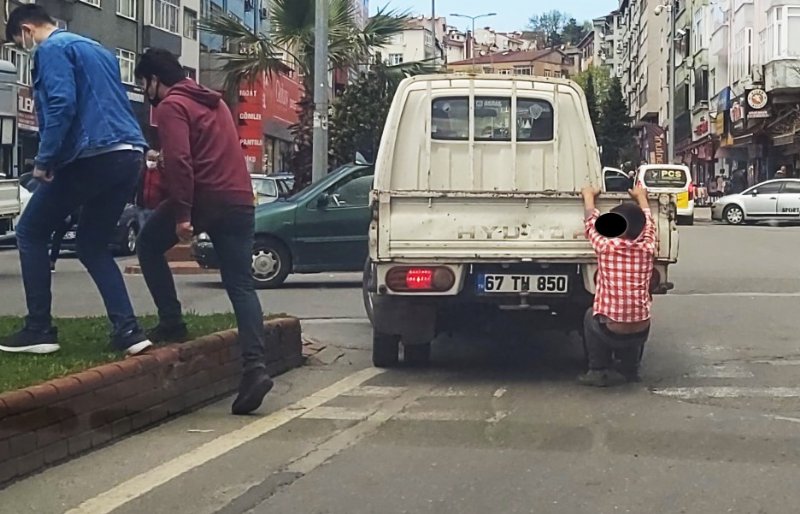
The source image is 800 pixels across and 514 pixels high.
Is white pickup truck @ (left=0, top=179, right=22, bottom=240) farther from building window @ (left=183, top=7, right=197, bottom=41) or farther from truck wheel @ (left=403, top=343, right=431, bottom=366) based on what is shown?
building window @ (left=183, top=7, right=197, bottom=41)

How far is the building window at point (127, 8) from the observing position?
43.9 m

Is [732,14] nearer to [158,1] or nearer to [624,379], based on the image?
[158,1]

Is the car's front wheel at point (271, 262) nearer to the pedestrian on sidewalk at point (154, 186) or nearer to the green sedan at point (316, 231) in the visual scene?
the green sedan at point (316, 231)

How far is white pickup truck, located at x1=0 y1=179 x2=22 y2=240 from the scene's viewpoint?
16.2 m

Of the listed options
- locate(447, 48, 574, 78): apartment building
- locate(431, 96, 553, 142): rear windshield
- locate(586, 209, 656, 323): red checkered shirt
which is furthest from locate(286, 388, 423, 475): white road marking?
locate(447, 48, 574, 78): apartment building

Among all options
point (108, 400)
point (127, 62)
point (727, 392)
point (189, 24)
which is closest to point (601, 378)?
point (727, 392)

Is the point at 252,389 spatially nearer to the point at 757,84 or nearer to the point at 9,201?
the point at 9,201

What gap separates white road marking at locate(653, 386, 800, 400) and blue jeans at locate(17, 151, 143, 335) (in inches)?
135

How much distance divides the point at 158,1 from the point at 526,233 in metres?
41.6

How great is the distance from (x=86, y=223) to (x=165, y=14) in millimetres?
42743

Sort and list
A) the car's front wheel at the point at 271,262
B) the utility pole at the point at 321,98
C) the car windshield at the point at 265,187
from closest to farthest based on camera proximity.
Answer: the car's front wheel at the point at 271,262, the utility pole at the point at 321,98, the car windshield at the point at 265,187

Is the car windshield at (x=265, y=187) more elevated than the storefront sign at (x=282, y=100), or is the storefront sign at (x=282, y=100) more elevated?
the storefront sign at (x=282, y=100)

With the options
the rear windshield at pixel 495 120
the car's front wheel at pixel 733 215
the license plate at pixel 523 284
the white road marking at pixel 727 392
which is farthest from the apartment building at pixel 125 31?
the white road marking at pixel 727 392

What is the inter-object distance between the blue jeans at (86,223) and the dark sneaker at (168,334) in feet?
1.22
